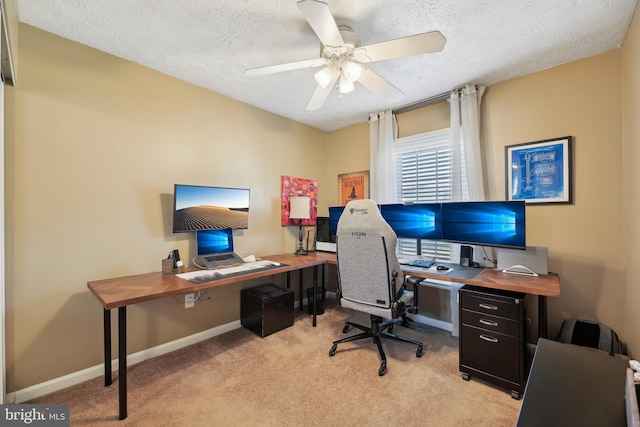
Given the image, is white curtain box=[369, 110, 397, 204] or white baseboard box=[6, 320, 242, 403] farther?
white curtain box=[369, 110, 397, 204]

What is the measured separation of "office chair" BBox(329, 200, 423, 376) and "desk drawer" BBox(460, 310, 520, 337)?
0.43 metres

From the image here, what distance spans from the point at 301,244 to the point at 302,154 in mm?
1269

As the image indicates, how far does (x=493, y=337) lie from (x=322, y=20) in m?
2.33

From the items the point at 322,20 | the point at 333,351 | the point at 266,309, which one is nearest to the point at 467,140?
the point at 322,20

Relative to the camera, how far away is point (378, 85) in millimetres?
2062

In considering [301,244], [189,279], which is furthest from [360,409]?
[301,244]

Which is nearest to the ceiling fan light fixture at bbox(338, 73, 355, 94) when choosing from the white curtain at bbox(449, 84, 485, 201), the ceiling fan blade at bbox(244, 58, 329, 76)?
the ceiling fan blade at bbox(244, 58, 329, 76)

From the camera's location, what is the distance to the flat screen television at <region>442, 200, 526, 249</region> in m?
2.13

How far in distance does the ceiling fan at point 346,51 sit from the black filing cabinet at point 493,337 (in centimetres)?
172

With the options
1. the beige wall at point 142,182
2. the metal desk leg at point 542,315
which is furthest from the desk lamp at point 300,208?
the metal desk leg at point 542,315

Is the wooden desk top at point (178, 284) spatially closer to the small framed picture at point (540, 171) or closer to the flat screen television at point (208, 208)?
the flat screen television at point (208, 208)

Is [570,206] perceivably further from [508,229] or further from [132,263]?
[132,263]

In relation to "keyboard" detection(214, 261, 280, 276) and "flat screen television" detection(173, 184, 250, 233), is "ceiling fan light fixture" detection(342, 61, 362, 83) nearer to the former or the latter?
"flat screen television" detection(173, 184, 250, 233)

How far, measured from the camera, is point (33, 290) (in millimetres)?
1822
